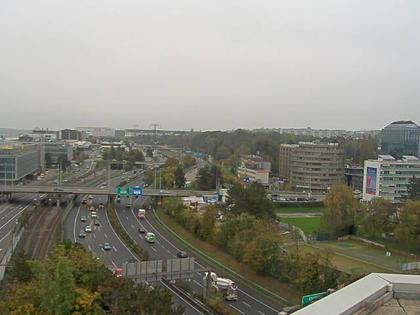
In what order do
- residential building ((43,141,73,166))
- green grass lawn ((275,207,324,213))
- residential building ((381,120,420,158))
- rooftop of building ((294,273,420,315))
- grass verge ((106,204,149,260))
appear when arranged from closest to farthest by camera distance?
rooftop of building ((294,273,420,315)) < grass verge ((106,204,149,260)) < green grass lawn ((275,207,324,213)) < residential building ((381,120,420,158)) < residential building ((43,141,73,166))

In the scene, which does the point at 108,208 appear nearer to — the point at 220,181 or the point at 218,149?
the point at 220,181

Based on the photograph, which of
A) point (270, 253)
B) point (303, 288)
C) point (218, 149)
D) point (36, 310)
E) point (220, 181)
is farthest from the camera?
point (218, 149)

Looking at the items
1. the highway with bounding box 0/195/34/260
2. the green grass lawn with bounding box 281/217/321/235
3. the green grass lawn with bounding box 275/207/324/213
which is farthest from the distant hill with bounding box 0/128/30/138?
the green grass lawn with bounding box 281/217/321/235

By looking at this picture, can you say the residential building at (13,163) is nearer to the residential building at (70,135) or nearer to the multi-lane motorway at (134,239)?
the multi-lane motorway at (134,239)

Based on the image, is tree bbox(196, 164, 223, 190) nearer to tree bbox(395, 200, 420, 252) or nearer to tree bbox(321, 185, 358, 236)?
tree bbox(321, 185, 358, 236)

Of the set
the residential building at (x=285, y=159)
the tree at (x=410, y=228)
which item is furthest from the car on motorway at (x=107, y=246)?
the residential building at (x=285, y=159)

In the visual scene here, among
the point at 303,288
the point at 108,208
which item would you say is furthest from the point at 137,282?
the point at 108,208
